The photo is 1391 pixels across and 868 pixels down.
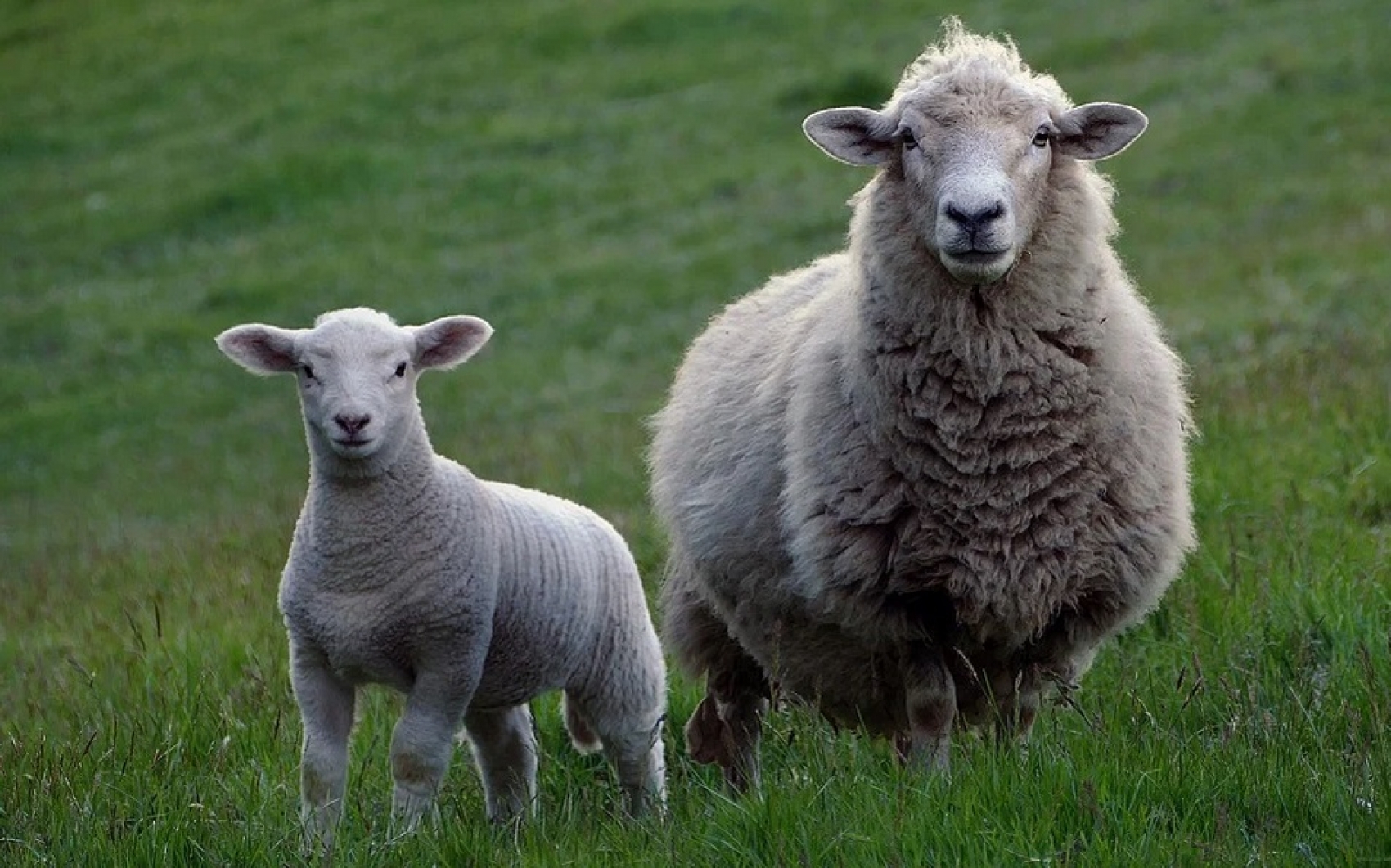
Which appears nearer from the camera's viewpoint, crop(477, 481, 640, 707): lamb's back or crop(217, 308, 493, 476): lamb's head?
crop(217, 308, 493, 476): lamb's head

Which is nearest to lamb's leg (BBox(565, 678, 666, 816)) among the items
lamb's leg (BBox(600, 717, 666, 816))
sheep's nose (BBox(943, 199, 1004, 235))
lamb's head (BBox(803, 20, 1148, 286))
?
lamb's leg (BBox(600, 717, 666, 816))

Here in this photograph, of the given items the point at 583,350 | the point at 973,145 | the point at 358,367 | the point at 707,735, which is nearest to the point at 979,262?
the point at 973,145

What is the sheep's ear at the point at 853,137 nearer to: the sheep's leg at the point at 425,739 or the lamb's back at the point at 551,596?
the lamb's back at the point at 551,596

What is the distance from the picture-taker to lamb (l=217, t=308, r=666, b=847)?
4.14m

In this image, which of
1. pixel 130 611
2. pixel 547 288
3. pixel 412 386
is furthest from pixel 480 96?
pixel 412 386

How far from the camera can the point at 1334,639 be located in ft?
14.8

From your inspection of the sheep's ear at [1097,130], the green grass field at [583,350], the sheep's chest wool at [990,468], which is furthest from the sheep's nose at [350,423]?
the sheep's ear at [1097,130]

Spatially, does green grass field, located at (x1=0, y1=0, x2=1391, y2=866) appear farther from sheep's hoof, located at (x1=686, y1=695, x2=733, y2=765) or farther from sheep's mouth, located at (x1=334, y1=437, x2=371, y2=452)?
sheep's mouth, located at (x1=334, y1=437, x2=371, y2=452)

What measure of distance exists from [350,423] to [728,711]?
65.2 inches

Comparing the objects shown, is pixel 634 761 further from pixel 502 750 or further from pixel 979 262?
pixel 979 262

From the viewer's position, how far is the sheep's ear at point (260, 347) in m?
4.32

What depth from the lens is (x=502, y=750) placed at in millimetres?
4770

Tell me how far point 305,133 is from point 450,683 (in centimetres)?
1756

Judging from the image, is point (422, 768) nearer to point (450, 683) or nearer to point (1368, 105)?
point (450, 683)
